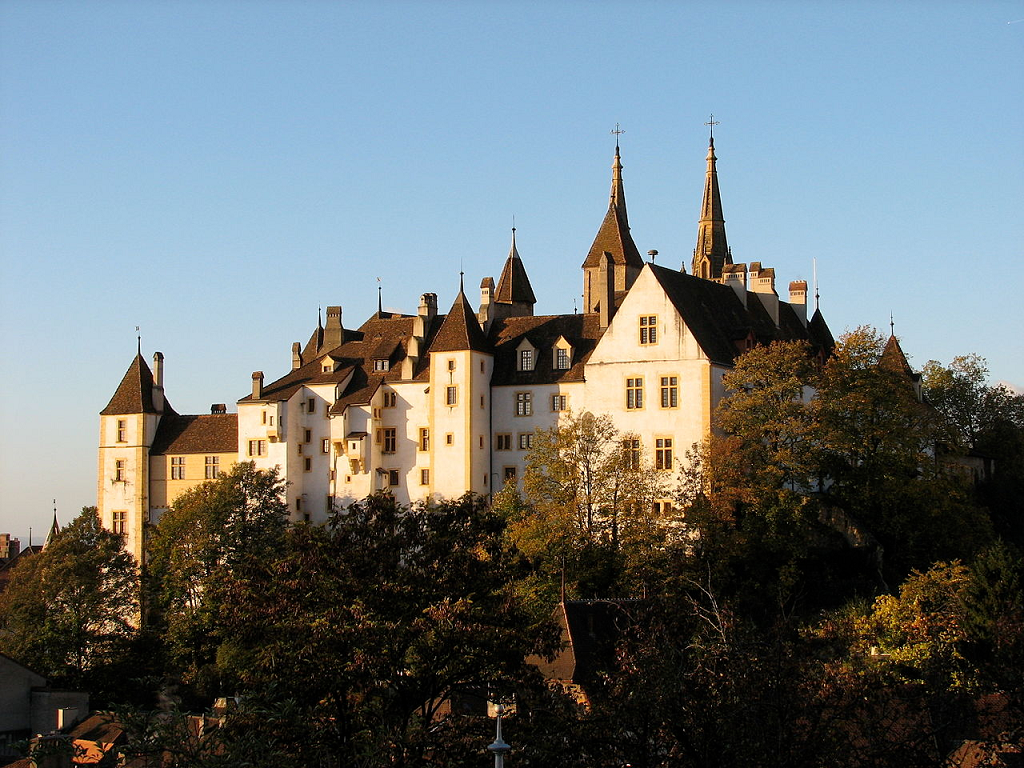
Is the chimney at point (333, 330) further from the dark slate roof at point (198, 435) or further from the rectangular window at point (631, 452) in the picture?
the rectangular window at point (631, 452)

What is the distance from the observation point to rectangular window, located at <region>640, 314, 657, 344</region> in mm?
70688

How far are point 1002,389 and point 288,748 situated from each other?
63705 millimetres

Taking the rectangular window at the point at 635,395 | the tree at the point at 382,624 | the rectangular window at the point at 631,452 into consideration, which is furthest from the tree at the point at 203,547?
the tree at the point at 382,624

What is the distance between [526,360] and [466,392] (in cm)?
354

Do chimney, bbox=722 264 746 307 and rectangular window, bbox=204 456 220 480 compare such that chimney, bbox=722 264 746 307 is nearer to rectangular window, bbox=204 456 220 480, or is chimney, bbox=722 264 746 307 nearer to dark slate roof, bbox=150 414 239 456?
dark slate roof, bbox=150 414 239 456

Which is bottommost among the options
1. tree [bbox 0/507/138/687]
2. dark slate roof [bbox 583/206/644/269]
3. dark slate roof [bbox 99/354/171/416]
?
tree [bbox 0/507/138/687]

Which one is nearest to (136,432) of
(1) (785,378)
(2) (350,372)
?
(2) (350,372)

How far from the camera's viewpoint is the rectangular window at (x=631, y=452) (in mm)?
68375

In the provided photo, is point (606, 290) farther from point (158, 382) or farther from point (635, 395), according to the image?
point (158, 382)

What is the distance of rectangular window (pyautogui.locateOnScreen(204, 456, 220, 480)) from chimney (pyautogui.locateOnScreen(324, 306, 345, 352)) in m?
8.59

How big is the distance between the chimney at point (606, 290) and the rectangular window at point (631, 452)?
8413 mm

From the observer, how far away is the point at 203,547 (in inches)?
2945

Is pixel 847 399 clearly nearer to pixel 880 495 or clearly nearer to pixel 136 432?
pixel 880 495

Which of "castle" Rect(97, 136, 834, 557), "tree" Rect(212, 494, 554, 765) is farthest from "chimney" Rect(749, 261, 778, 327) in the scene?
"tree" Rect(212, 494, 554, 765)
